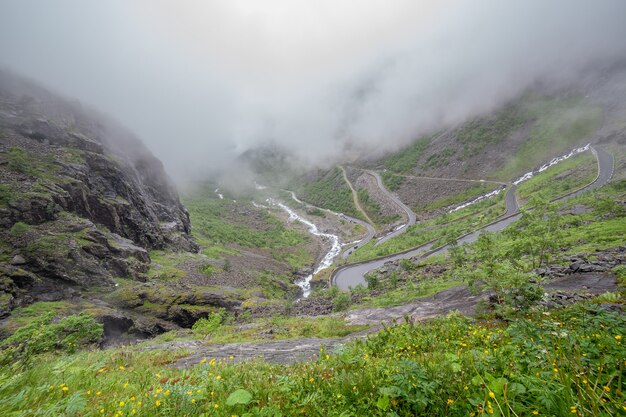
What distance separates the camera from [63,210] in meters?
30.5

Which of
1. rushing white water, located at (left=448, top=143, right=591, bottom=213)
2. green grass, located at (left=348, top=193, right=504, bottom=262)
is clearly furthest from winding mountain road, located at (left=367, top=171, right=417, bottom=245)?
rushing white water, located at (left=448, top=143, right=591, bottom=213)

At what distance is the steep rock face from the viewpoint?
22.0 m

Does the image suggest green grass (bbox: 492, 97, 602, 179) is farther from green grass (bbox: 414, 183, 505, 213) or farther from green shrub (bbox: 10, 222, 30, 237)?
green shrub (bbox: 10, 222, 30, 237)

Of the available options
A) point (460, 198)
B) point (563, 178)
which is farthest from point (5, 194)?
point (563, 178)

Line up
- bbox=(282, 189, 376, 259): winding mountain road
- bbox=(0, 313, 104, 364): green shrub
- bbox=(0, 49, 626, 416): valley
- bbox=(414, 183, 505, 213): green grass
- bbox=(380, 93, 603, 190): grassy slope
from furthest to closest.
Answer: bbox=(380, 93, 603, 190): grassy slope → bbox=(414, 183, 505, 213): green grass → bbox=(282, 189, 376, 259): winding mountain road → bbox=(0, 313, 104, 364): green shrub → bbox=(0, 49, 626, 416): valley

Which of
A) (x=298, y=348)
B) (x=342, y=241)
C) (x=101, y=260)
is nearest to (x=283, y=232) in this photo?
(x=342, y=241)

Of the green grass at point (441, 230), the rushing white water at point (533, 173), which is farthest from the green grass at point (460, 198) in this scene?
the green grass at point (441, 230)

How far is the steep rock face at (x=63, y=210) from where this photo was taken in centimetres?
2200

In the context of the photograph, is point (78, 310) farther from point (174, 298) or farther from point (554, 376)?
point (554, 376)

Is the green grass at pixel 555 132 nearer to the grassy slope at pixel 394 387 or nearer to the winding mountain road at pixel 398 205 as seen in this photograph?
the winding mountain road at pixel 398 205

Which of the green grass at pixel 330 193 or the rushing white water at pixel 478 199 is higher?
the green grass at pixel 330 193

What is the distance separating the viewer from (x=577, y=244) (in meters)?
21.3

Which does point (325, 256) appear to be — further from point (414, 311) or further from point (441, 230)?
point (414, 311)

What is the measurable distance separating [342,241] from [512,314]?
67.6 m
